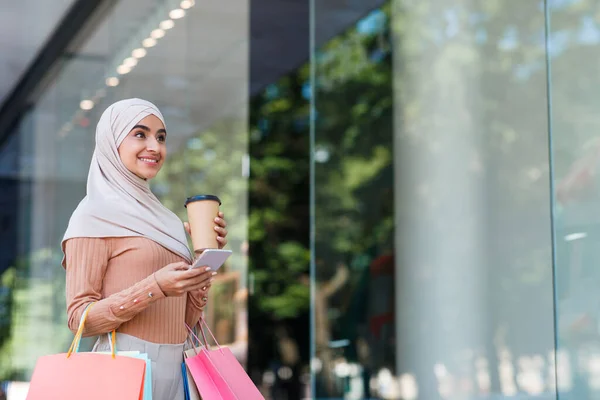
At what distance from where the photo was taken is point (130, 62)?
21.4ft

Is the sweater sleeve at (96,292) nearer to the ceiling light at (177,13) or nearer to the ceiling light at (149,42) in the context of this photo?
the ceiling light at (149,42)

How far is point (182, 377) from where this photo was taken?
6.91ft

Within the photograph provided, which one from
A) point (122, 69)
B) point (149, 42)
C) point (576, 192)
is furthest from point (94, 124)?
point (576, 192)

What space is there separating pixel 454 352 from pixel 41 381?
Result: 4.52 metres

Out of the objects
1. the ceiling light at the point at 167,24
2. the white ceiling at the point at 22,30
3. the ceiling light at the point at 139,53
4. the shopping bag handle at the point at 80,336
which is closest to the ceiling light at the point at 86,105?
the ceiling light at the point at 139,53

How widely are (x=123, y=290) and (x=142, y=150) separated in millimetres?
352

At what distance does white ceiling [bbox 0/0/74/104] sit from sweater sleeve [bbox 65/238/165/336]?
4.88 meters

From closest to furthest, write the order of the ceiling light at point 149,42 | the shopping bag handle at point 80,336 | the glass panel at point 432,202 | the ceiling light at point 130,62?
the shopping bag handle at point 80,336
the glass panel at point 432,202
the ceiling light at point 130,62
the ceiling light at point 149,42

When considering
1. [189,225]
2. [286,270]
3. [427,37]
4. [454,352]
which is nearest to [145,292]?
[189,225]

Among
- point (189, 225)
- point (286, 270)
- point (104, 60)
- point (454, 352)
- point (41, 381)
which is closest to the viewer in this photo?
point (41, 381)

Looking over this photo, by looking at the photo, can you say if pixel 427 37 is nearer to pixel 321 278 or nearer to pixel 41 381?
pixel 321 278

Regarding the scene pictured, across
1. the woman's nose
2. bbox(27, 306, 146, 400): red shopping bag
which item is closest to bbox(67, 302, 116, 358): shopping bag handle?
bbox(27, 306, 146, 400): red shopping bag

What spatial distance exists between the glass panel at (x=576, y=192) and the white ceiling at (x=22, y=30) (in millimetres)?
3719

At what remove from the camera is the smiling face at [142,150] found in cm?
210
